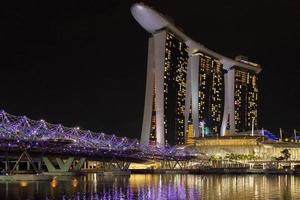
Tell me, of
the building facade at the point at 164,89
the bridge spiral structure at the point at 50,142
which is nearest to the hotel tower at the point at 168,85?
the building facade at the point at 164,89

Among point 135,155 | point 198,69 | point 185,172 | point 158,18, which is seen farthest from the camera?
point 198,69

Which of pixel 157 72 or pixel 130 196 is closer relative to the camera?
pixel 130 196

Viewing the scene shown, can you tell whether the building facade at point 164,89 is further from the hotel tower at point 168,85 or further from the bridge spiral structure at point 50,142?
the bridge spiral structure at point 50,142

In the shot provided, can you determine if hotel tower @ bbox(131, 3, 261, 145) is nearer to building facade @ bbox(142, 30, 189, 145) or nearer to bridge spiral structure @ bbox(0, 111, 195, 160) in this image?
building facade @ bbox(142, 30, 189, 145)

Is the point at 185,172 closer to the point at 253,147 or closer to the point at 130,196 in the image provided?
the point at 253,147

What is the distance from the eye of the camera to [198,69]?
194 meters

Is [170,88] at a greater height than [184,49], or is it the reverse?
[184,49]

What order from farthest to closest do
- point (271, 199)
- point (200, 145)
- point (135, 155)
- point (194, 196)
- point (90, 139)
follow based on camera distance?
point (200, 145) < point (135, 155) < point (90, 139) < point (194, 196) < point (271, 199)

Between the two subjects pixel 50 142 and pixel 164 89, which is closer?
pixel 50 142

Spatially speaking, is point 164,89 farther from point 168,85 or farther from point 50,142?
point 50,142

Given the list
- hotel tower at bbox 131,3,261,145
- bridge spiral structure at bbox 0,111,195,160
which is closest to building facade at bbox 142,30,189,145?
hotel tower at bbox 131,3,261,145

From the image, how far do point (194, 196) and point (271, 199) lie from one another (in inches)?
289

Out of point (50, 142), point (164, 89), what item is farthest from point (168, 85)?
point (50, 142)

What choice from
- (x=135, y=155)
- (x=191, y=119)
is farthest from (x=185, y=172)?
(x=191, y=119)
